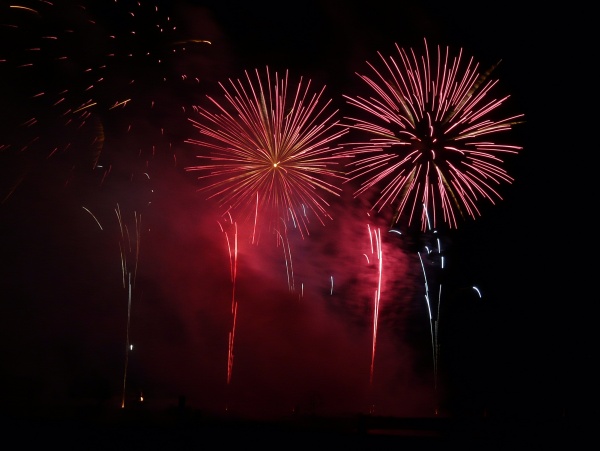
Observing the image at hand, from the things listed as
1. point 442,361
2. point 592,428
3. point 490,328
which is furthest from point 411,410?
point 592,428

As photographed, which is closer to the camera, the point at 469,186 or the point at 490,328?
the point at 469,186

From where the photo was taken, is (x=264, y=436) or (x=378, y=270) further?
(x=378, y=270)

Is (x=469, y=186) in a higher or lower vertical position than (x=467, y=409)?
higher

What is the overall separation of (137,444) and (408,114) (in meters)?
6.15

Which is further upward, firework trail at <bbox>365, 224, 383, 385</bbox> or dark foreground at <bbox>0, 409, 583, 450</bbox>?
firework trail at <bbox>365, 224, 383, 385</bbox>

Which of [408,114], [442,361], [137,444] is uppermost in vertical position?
[408,114]

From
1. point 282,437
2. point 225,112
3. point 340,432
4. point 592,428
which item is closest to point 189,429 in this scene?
point 282,437

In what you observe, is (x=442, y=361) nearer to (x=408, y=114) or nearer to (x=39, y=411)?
(x=408, y=114)

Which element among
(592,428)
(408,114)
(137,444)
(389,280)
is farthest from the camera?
(389,280)

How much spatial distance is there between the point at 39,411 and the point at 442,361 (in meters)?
10.3

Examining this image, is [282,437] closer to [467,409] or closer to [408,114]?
[408,114]

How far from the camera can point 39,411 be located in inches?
420

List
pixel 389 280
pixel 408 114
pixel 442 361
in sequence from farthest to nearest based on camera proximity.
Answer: pixel 442 361 → pixel 389 280 → pixel 408 114

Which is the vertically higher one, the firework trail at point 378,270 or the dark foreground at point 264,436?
the firework trail at point 378,270
